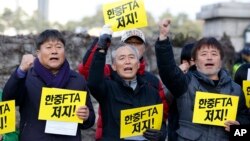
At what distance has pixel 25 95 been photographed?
415cm

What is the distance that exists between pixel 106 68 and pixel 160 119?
0.63 metres

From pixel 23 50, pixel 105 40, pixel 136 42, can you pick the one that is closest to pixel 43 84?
pixel 105 40

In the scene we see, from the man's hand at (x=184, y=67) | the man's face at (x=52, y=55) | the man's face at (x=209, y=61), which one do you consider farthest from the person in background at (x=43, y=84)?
the man's hand at (x=184, y=67)

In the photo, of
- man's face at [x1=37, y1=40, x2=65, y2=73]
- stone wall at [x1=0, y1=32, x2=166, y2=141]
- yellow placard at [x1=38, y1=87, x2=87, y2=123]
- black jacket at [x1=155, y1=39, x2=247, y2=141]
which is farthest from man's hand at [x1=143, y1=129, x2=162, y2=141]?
stone wall at [x1=0, y1=32, x2=166, y2=141]

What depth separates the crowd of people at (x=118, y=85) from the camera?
4145 millimetres

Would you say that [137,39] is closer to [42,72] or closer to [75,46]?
[42,72]

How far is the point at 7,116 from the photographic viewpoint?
4137 millimetres

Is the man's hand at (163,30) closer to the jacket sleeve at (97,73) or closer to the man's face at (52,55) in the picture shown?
the jacket sleeve at (97,73)

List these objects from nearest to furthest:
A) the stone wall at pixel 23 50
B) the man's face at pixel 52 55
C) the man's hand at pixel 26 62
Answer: the man's hand at pixel 26 62
the man's face at pixel 52 55
the stone wall at pixel 23 50

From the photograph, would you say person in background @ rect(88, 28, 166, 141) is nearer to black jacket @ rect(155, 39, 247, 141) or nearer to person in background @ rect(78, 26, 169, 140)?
person in background @ rect(78, 26, 169, 140)

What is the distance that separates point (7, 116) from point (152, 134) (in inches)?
44.9

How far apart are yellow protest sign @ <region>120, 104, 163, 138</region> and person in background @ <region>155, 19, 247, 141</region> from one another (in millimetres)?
184

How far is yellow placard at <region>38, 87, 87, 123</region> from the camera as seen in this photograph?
411 centimetres

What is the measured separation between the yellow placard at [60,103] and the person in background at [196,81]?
2.28 feet
